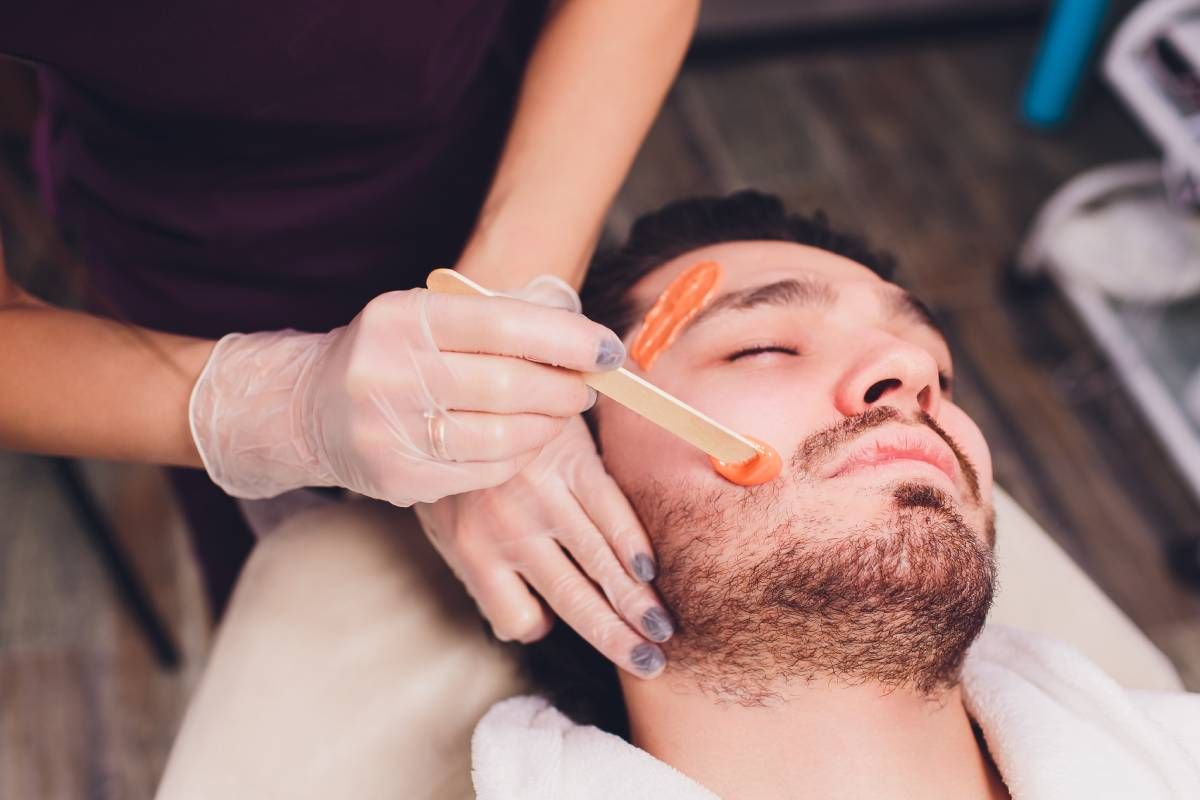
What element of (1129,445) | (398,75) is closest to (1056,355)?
(1129,445)

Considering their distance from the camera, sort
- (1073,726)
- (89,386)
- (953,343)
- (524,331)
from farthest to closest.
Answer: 1. (953,343)
2. (1073,726)
3. (89,386)
4. (524,331)

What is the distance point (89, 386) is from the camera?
0.87m

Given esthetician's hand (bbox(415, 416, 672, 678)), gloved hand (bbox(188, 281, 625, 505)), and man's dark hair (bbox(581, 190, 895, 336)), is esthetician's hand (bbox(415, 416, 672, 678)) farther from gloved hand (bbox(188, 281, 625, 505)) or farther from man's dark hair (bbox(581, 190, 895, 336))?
man's dark hair (bbox(581, 190, 895, 336))

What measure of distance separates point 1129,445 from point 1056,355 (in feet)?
0.80

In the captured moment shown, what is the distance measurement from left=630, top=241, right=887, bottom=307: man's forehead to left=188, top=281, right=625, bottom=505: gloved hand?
11.7 inches

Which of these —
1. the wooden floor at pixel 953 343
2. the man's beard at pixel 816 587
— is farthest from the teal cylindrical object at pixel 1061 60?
the man's beard at pixel 816 587

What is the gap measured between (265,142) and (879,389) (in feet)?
2.14

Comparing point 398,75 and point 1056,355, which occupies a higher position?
point 398,75

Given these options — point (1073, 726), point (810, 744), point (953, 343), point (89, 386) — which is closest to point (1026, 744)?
point (1073, 726)

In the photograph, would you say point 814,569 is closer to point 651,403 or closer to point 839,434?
point 839,434

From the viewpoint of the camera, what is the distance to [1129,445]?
209cm

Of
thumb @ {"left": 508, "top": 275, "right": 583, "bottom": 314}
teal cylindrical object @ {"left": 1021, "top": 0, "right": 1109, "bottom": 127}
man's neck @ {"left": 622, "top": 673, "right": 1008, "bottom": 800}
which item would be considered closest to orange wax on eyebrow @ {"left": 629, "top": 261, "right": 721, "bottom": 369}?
thumb @ {"left": 508, "top": 275, "right": 583, "bottom": 314}

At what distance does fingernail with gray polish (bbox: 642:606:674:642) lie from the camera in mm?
906

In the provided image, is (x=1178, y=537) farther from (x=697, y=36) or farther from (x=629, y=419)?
(x=697, y=36)
